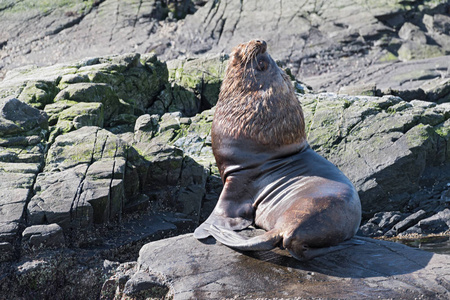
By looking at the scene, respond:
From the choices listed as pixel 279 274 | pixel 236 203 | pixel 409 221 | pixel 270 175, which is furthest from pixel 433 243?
pixel 279 274

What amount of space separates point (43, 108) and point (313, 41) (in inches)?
572

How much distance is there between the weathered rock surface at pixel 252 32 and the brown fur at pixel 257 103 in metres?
14.2

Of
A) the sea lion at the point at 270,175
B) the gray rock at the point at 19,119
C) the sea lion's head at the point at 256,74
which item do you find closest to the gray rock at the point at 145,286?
the sea lion at the point at 270,175

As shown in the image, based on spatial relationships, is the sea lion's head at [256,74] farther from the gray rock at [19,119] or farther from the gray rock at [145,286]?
the gray rock at [19,119]

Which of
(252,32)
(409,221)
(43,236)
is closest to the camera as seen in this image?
(43,236)

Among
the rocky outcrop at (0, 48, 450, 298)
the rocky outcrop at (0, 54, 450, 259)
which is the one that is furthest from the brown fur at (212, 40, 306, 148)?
the rocky outcrop at (0, 54, 450, 259)

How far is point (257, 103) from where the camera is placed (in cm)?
640

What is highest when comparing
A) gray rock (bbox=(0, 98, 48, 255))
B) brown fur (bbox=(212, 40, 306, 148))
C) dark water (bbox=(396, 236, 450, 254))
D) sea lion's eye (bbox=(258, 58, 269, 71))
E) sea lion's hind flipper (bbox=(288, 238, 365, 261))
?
sea lion's eye (bbox=(258, 58, 269, 71))

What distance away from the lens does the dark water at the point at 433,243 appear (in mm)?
8057

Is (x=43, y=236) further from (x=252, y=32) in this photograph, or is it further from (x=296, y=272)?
(x=252, y=32)

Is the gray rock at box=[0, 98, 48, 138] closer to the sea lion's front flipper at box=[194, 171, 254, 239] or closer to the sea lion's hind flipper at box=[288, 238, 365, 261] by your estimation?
the sea lion's front flipper at box=[194, 171, 254, 239]

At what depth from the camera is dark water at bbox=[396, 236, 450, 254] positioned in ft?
26.4

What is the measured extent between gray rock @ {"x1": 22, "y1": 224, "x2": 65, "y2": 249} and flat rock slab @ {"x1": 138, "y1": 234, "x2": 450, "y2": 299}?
5.58 feet

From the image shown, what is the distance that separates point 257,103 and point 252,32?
18069 millimetres
